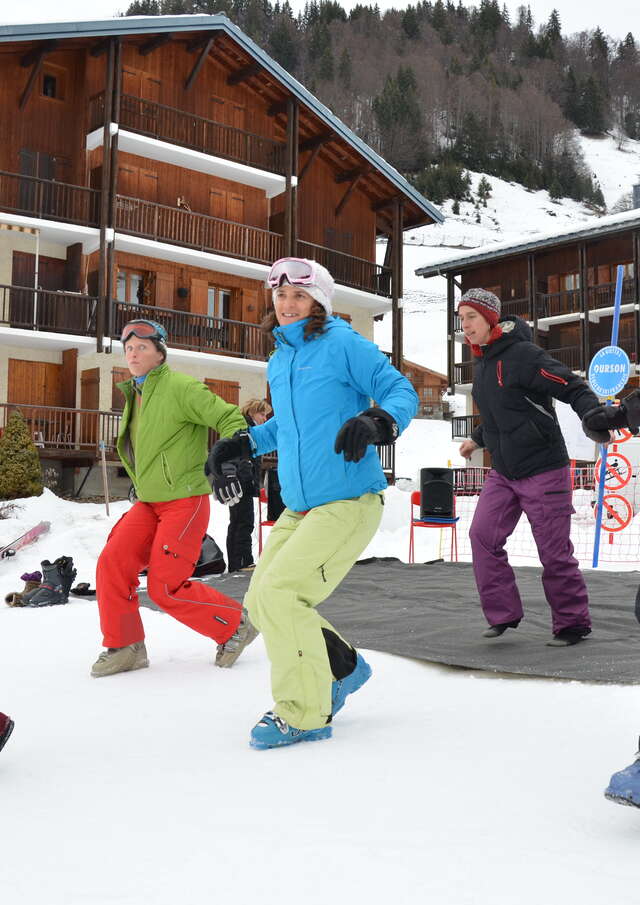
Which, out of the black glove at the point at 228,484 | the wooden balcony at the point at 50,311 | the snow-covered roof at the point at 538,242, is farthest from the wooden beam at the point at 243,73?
the black glove at the point at 228,484

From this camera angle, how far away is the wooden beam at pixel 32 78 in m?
17.9

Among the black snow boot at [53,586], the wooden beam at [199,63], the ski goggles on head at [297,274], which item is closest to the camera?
the ski goggles on head at [297,274]

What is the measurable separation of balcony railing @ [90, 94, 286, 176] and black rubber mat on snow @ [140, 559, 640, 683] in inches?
573

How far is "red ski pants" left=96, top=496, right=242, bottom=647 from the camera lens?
153 inches

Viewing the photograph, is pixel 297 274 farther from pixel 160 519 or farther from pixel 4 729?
pixel 4 729

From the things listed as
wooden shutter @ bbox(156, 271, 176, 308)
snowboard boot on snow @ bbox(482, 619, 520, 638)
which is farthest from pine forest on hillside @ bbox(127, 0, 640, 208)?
snowboard boot on snow @ bbox(482, 619, 520, 638)

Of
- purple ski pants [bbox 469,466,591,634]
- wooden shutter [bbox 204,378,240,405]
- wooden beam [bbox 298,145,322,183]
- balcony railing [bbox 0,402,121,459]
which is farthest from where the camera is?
wooden beam [bbox 298,145,322,183]

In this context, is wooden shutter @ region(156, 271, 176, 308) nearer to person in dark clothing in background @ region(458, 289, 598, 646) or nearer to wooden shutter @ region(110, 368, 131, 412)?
wooden shutter @ region(110, 368, 131, 412)

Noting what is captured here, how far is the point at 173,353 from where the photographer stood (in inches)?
728

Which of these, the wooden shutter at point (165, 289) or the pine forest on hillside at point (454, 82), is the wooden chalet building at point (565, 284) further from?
the pine forest on hillside at point (454, 82)

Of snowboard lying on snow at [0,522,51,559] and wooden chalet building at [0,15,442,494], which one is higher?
wooden chalet building at [0,15,442,494]

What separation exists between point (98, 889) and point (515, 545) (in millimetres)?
10415

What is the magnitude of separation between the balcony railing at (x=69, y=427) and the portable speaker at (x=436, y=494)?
10176mm

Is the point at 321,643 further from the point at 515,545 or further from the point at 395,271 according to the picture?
the point at 395,271
